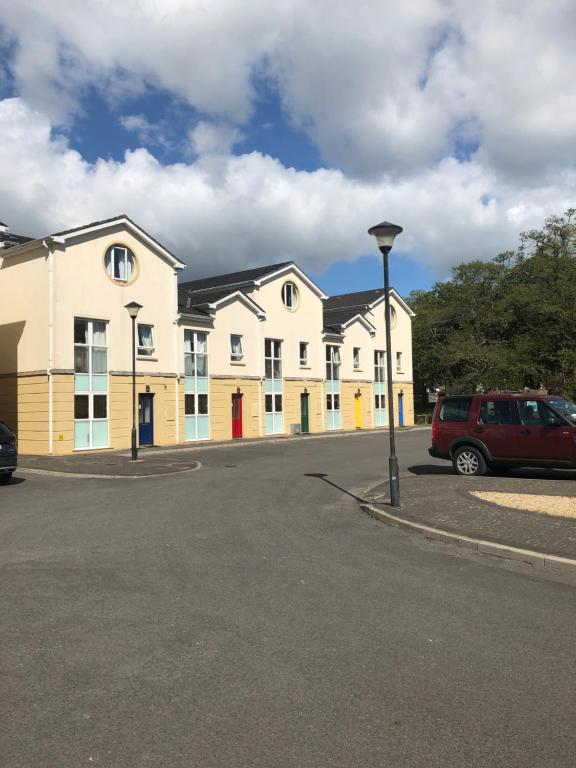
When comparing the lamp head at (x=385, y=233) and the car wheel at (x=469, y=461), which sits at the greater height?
the lamp head at (x=385, y=233)

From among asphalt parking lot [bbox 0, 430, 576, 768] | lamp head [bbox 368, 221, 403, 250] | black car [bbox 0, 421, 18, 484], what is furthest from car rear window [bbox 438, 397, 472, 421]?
black car [bbox 0, 421, 18, 484]

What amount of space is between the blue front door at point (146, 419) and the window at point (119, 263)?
5245 millimetres

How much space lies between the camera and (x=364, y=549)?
818 centimetres

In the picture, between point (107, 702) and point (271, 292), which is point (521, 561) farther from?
point (271, 292)

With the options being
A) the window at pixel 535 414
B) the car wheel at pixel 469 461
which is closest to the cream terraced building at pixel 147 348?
the car wheel at pixel 469 461

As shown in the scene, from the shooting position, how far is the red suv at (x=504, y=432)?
13555 mm

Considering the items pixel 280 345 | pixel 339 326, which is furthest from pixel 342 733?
pixel 339 326

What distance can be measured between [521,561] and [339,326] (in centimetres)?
3565

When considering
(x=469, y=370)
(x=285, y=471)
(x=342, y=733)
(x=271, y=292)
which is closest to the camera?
(x=342, y=733)

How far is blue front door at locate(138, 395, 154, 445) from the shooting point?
2777 centimetres

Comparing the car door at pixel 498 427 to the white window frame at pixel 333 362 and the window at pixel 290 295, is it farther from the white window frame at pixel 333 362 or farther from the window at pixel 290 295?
the white window frame at pixel 333 362

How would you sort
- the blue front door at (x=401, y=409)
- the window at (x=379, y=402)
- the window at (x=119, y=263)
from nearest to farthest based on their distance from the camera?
1. the window at (x=119, y=263)
2. the window at (x=379, y=402)
3. the blue front door at (x=401, y=409)

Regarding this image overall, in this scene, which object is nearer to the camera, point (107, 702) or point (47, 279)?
point (107, 702)

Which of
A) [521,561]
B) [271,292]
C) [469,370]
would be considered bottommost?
[521,561]
